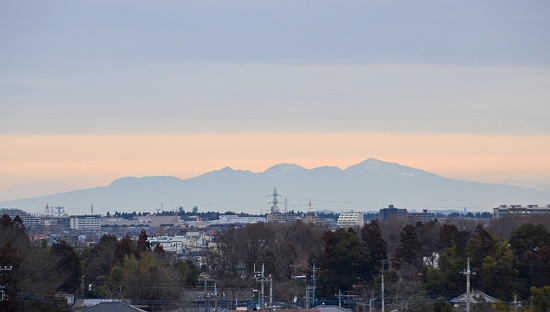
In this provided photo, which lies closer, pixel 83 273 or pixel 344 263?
pixel 344 263

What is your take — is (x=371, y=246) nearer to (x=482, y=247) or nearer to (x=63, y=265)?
(x=482, y=247)

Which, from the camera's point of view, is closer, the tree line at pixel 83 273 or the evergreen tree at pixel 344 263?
the tree line at pixel 83 273

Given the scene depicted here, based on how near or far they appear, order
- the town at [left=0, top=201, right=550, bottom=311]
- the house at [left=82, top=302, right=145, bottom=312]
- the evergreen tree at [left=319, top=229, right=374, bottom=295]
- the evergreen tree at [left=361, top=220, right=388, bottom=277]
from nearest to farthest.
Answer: the house at [left=82, top=302, right=145, bottom=312], the town at [left=0, top=201, right=550, bottom=311], the evergreen tree at [left=319, top=229, right=374, bottom=295], the evergreen tree at [left=361, top=220, right=388, bottom=277]

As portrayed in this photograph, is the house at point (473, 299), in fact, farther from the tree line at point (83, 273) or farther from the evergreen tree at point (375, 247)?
the tree line at point (83, 273)

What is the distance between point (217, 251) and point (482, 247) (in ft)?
80.1

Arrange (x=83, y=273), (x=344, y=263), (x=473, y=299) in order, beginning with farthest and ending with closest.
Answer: (x=83, y=273), (x=344, y=263), (x=473, y=299)

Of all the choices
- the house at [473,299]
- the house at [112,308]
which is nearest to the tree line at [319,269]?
the house at [473,299]

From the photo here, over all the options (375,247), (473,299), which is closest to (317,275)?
(375,247)

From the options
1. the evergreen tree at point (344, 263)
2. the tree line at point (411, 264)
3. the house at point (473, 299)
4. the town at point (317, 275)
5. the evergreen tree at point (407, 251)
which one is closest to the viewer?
the house at point (473, 299)

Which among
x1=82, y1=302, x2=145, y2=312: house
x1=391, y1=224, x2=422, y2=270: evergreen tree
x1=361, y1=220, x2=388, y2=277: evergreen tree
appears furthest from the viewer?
x1=391, y1=224, x2=422, y2=270: evergreen tree

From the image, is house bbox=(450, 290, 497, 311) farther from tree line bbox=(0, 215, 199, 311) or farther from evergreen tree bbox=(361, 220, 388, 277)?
tree line bbox=(0, 215, 199, 311)

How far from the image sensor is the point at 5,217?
65500 millimetres

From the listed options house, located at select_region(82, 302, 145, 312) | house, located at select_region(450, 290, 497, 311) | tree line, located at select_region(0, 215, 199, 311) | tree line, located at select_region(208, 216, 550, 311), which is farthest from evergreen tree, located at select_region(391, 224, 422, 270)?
house, located at select_region(82, 302, 145, 312)

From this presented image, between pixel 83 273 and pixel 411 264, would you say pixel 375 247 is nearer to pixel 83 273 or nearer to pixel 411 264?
pixel 411 264
